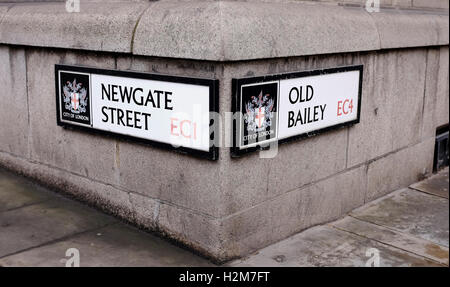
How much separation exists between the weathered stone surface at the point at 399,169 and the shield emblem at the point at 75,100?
316 centimetres

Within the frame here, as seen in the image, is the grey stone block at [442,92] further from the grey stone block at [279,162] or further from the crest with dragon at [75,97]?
the crest with dragon at [75,97]

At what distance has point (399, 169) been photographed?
6.54 metres

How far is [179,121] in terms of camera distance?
166 inches

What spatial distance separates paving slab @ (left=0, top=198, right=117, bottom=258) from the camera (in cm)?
438

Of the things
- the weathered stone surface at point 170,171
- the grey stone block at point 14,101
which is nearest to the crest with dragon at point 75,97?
the weathered stone surface at point 170,171

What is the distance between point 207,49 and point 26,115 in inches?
110

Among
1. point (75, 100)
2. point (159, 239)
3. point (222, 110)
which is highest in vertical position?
point (222, 110)

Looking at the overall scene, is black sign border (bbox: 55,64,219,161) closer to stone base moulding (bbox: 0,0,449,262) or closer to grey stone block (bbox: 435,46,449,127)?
stone base moulding (bbox: 0,0,449,262)

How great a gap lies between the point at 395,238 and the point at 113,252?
8.50 ft

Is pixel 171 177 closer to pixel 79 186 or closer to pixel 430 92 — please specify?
pixel 79 186

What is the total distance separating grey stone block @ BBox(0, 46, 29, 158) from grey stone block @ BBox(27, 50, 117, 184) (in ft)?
0.43

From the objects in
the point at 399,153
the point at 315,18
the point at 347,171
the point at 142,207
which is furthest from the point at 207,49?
the point at 399,153

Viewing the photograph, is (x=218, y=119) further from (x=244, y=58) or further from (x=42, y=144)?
(x=42, y=144)

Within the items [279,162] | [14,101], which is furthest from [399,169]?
[14,101]
